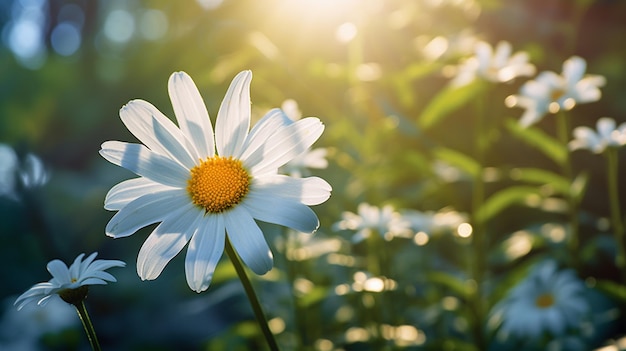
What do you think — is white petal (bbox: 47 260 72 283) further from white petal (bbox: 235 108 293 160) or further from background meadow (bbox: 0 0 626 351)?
background meadow (bbox: 0 0 626 351)

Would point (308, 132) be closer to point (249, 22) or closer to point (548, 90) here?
point (548, 90)

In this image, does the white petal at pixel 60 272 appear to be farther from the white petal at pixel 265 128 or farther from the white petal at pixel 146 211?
the white petal at pixel 265 128

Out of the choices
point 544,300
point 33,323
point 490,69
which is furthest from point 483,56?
point 33,323

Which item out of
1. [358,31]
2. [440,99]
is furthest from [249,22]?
[440,99]

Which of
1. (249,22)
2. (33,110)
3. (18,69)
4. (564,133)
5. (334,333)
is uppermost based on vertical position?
(18,69)

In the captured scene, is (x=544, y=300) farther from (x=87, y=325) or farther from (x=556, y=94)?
(x=87, y=325)

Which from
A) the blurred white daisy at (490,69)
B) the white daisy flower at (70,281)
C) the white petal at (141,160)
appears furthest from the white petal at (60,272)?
the blurred white daisy at (490,69)
